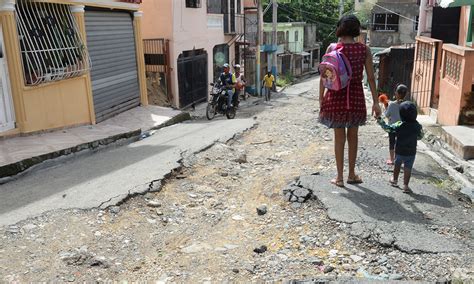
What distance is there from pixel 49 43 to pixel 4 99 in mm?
1542

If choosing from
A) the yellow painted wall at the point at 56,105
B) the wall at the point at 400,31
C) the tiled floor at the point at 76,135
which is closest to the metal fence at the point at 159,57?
the tiled floor at the point at 76,135

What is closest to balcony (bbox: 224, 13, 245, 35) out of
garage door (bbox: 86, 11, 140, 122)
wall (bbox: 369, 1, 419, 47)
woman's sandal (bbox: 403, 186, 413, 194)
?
garage door (bbox: 86, 11, 140, 122)

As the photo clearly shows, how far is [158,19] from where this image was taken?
1571 centimetres

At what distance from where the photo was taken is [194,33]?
1742cm

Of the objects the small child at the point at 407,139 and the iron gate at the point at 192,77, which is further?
the iron gate at the point at 192,77

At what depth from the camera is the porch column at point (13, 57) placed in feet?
23.7

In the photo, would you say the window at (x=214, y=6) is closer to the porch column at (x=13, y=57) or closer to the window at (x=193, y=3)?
the window at (x=193, y=3)

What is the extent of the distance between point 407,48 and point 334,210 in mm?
14456

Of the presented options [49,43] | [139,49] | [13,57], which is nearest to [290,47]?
[139,49]

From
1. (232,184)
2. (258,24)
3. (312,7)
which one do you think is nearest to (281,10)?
(312,7)

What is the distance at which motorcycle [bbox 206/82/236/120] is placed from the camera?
13.1 m

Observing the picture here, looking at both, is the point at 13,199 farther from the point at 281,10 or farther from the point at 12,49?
the point at 281,10

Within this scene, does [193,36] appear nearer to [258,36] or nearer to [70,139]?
[258,36]

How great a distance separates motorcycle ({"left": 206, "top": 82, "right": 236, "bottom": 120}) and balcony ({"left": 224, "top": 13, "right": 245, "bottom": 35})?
28.1 feet
